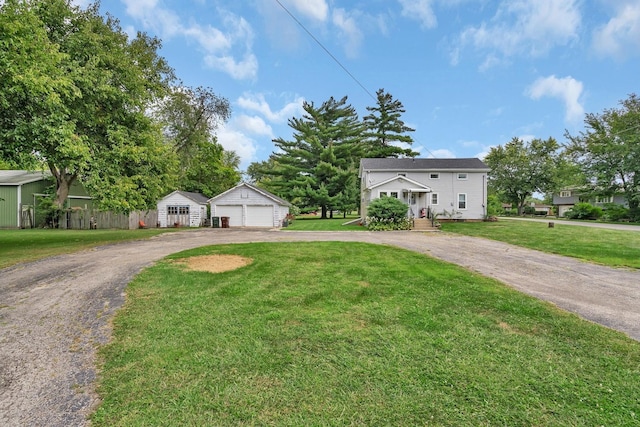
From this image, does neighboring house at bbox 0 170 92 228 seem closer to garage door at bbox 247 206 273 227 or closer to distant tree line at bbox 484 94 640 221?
garage door at bbox 247 206 273 227

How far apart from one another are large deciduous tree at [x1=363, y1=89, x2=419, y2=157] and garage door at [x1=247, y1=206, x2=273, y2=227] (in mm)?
19830

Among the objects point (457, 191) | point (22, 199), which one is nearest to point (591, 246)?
point (457, 191)

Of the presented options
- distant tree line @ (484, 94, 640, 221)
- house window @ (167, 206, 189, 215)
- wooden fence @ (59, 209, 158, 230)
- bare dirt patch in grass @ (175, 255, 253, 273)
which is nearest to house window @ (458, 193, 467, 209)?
distant tree line @ (484, 94, 640, 221)

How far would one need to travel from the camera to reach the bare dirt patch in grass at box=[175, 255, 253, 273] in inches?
276

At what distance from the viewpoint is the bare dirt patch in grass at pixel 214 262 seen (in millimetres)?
7003

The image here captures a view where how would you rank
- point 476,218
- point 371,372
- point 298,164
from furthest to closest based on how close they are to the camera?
point 298,164 → point 476,218 → point 371,372

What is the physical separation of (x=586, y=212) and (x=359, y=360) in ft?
131

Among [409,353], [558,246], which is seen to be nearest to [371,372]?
[409,353]

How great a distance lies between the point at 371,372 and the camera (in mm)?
2834

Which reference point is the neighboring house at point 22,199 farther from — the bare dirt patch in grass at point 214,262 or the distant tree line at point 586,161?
the distant tree line at point 586,161

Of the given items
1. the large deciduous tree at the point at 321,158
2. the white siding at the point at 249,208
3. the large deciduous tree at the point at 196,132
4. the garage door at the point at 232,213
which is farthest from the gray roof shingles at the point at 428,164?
the large deciduous tree at the point at 196,132

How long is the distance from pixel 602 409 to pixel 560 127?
44745mm

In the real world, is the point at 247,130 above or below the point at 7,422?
above

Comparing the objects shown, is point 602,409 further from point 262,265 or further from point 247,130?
point 247,130
